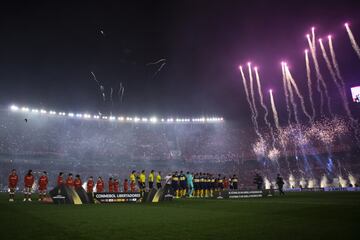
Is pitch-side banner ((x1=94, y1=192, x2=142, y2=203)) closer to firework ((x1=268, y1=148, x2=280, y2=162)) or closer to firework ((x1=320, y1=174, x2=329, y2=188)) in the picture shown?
firework ((x1=320, y1=174, x2=329, y2=188))

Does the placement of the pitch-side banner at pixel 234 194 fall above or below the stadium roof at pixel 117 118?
below

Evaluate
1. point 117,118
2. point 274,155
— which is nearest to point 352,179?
point 274,155

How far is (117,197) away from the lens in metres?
17.8

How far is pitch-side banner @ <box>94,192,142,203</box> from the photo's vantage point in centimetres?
1716

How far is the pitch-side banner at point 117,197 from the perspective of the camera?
1716 cm

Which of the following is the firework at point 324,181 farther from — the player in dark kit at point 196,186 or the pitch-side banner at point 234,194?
the pitch-side banner at point 234,194

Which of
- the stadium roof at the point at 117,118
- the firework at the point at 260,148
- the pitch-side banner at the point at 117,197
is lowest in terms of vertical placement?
the pitch-side banner at the point at 117,197

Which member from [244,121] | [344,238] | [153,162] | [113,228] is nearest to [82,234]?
[113,228]

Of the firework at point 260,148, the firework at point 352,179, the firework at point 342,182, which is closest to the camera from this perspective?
the firework at point 342,182

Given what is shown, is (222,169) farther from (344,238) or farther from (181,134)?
(344,238)

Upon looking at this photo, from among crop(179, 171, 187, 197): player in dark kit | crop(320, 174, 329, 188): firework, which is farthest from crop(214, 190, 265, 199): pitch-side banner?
crop(320, 174, 329, 188): firework

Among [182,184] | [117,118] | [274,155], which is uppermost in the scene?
[117,118]

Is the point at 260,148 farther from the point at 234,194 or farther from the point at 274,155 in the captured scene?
the point at 234,194

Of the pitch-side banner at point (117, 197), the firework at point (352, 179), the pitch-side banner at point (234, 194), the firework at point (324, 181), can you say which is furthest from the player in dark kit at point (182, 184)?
the firework at point (352, 179)
